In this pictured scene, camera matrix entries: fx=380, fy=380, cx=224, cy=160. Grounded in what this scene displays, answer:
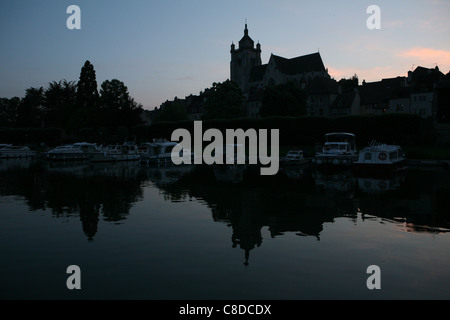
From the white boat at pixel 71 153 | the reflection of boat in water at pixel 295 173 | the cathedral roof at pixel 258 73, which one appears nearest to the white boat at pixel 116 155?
the white boat at pixel 71 153

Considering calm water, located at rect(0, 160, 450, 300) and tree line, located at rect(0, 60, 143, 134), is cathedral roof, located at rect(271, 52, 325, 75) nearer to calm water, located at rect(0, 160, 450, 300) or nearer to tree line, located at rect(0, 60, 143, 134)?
tree line, located at rect(0, 60, 143, 134)

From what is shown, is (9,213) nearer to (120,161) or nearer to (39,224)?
(39,224)

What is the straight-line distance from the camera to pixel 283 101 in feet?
289

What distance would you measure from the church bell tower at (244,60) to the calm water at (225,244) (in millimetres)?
138251

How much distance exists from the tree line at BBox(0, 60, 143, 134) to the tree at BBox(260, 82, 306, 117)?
3175 centimetres

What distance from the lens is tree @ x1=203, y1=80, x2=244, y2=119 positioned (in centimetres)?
9606

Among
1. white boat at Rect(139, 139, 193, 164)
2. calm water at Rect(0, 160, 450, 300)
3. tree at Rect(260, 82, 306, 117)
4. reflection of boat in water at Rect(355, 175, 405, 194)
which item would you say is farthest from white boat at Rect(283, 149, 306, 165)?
tree at Rect(260, 82, 306, 117)

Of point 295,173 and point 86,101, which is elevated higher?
point 86,101

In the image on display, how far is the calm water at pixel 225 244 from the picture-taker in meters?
9.73

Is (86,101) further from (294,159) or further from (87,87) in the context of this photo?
(294,159)

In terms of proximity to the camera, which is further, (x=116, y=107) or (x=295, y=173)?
(x=116, y=107)

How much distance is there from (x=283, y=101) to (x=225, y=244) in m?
77.3

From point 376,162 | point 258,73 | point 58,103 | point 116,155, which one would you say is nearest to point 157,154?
point 116,155
